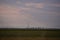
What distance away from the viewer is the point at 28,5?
1714 millimetres

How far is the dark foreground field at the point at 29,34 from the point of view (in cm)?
167

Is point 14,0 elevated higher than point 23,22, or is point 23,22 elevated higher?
point 14,0

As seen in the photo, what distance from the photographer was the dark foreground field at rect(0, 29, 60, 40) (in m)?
1.67

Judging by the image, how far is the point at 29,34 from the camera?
1.67 metres

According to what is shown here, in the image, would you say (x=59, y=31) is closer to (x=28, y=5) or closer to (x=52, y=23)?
(x=52, y=23)

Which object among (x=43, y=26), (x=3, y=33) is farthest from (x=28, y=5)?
(x=3, y=33)

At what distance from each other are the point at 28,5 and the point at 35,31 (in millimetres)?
327

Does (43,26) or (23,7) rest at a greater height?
(23,7)

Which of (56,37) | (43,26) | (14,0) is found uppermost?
(14,0)

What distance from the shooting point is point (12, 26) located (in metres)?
1.70

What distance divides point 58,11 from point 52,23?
16 cm

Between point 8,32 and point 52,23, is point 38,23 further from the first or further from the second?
point 8,32

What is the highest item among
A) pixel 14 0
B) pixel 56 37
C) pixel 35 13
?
pixel 14 0

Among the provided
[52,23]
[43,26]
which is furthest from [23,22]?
[52,23]
